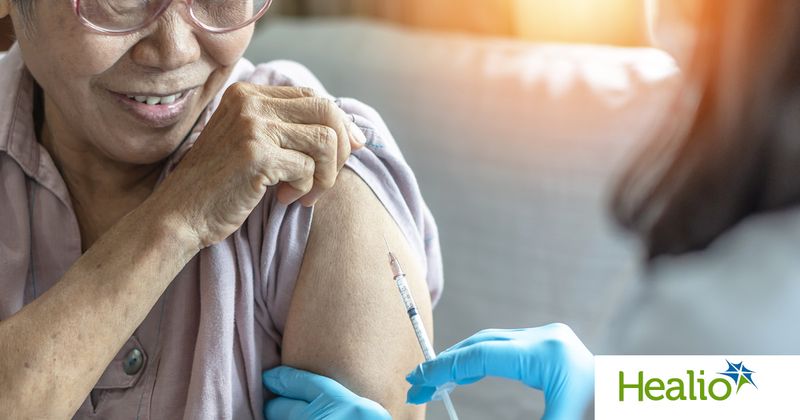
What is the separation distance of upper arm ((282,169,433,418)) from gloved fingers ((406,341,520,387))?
0.22 ft

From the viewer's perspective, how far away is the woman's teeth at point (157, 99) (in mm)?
1380

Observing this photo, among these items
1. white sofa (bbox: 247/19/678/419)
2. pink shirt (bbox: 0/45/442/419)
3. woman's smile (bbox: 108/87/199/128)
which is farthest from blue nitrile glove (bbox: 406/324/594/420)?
white sofa (bbox: 247/19/678/419)

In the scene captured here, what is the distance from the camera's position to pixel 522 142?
2.76 m

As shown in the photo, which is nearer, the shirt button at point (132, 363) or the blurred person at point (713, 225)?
the blurred person at point (713, 225)

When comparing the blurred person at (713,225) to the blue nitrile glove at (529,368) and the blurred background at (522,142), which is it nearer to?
the blue nitrile glove at (529,368)

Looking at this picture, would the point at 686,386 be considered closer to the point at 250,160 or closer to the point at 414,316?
the point at 414,316

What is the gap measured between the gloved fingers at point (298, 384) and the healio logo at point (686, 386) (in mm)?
387

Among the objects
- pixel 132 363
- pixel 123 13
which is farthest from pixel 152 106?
pixel 132 363

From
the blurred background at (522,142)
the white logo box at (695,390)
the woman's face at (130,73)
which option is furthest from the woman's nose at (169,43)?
the blurred background at (522,142)

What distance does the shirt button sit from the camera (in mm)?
1399

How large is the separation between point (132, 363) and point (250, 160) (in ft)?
1.20

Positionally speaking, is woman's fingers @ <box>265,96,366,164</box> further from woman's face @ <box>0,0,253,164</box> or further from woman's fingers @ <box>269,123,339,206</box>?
woman's face @ <box>0,0,253,164</box>

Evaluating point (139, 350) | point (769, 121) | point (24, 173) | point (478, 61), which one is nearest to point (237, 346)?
point (139, 350)

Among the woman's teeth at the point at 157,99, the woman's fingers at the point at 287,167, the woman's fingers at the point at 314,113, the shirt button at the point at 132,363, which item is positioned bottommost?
the shirt button at the point at 132,363
